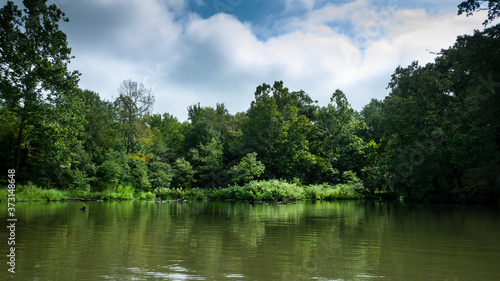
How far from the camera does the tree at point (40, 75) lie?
14.7 m

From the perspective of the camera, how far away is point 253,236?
7.98 m

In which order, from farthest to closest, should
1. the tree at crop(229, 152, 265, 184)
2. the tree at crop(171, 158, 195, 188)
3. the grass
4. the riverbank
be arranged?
the tree at crop(171, 158, 195, 188)
the tree at crop(229, 152, 265, 184)
the grass
the riverbank

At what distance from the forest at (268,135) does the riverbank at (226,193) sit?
458mm

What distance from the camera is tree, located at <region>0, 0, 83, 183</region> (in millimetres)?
14695

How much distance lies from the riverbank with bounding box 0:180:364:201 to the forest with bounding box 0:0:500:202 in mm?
458

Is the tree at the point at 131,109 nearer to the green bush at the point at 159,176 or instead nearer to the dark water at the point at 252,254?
the green bush at the point at 159,176

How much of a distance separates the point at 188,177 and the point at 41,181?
14.0 m

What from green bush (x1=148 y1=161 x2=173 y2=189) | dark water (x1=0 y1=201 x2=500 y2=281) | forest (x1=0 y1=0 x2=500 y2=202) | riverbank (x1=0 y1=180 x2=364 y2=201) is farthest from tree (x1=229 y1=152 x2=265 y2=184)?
dark water (x1=0 y1=201 x2=500 y2=281)

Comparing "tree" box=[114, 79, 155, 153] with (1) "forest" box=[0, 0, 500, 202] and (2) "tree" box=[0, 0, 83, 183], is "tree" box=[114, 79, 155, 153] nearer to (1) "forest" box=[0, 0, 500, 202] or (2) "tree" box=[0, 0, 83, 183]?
(1) "forest" box=[0, 0, 500, 202]

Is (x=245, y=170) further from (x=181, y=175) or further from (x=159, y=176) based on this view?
(x=159, y=176)

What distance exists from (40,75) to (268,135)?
2807 cm

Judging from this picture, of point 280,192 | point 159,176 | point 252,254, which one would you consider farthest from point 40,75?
point 159,176

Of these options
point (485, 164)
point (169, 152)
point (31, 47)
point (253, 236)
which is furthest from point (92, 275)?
point (169, 152)

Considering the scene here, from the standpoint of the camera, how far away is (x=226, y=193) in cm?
3050
